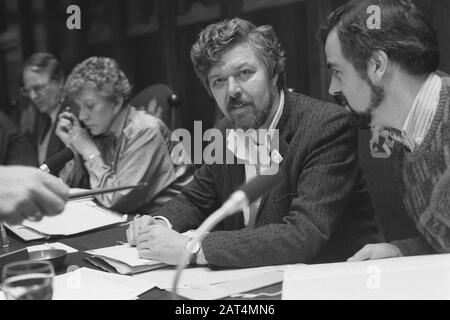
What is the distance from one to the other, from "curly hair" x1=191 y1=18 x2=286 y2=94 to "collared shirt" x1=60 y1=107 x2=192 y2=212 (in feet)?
1.87

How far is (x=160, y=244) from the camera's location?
106cm

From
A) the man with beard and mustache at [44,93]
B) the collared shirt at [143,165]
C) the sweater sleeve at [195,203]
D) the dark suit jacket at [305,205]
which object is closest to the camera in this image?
the dark suit jacket at [305,205]

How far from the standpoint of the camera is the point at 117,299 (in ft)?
2.72

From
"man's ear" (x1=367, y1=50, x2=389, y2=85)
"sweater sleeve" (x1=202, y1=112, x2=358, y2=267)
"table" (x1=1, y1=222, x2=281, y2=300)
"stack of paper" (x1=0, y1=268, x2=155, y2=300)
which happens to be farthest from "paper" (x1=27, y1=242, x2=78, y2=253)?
"man's ear" (x1=367, y1=50, x2=389, y2=85)

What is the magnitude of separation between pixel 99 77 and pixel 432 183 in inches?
55.5

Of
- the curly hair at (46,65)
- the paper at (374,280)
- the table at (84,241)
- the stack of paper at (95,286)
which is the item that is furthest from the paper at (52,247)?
the curly hair at (46,65)

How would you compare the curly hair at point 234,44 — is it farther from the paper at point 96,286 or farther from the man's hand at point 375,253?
the paper at point 96,286

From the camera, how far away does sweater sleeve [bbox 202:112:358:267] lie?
104 centimetres

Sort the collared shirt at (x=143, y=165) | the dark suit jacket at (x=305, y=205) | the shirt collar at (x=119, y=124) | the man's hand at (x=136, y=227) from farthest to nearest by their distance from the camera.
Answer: the shirt collar at (x=119, y=124) < the collared shirt at (x=143, y=165) < the man's hand at (x=136, y=227) < the dark suit jacket at (x=305, y=205)

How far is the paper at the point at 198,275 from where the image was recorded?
0.95 metres

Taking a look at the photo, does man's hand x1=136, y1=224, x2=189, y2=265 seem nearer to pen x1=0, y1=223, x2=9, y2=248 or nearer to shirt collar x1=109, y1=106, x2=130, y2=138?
pen x1=0, y1=223, x2=9, y2=248

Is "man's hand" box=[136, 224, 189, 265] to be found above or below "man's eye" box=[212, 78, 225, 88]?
below

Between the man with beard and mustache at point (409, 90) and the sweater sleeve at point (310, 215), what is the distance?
10cm

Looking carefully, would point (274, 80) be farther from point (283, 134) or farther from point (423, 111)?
point (423, 111)
